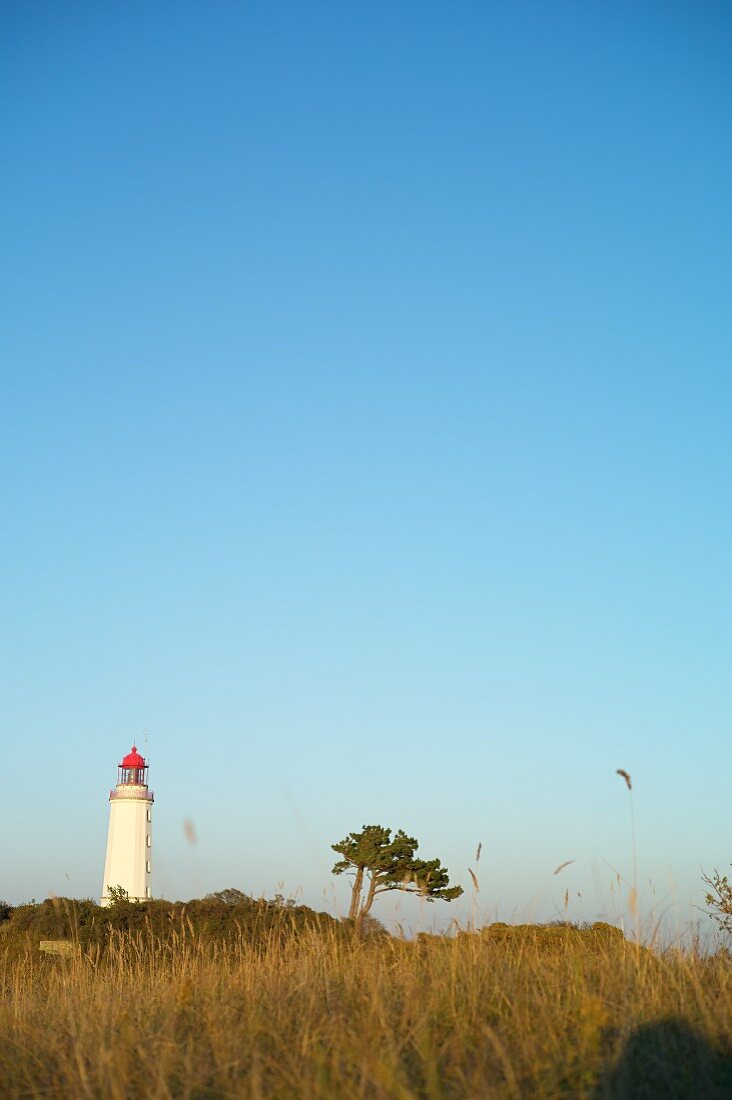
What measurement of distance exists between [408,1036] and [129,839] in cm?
5408

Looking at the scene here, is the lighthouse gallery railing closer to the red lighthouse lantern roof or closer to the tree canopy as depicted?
the red lighthouse lantern roof

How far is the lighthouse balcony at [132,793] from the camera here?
180 ft

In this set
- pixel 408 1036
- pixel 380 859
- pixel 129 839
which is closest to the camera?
pixel 408 1036

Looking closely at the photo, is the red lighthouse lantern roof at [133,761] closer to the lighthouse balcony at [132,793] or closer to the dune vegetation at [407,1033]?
the lighthouse balcony at [132,793]

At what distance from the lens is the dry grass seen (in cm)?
372

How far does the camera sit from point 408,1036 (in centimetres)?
411

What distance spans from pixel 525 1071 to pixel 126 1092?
1614mm

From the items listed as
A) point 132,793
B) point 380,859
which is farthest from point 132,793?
point 380,859

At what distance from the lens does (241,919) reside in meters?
Result: 20.6

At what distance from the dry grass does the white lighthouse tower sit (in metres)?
50.7

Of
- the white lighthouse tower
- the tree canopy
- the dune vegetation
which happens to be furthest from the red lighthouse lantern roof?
the dune vegetation

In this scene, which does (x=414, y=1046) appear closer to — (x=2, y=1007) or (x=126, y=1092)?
(x=126, y=1092)

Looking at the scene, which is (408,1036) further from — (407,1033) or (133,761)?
(133,761)

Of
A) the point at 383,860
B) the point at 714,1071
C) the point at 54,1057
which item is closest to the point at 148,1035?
the point at 54,1057
